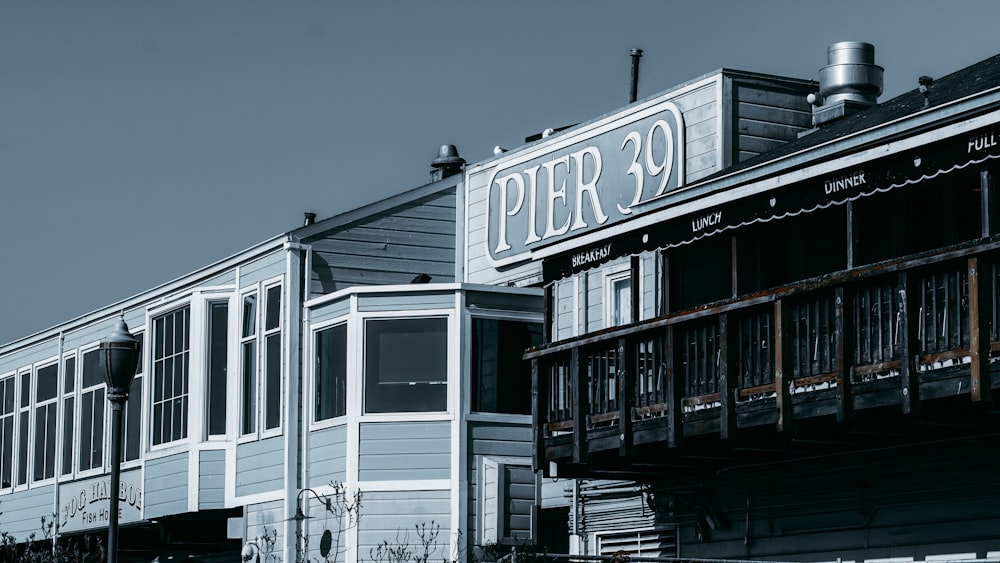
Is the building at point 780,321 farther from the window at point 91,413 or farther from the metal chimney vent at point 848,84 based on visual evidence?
the window at point 91,413

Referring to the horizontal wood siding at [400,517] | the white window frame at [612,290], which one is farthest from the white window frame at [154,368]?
the white window frame at [612,290]

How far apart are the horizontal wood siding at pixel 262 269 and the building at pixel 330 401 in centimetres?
3

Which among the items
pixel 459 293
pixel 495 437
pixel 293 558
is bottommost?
pixel 293 558

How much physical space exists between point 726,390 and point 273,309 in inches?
376

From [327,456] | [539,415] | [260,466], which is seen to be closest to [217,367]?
[260,466]

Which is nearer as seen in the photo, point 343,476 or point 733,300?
point 733,300

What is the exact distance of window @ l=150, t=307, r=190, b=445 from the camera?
86.4ft

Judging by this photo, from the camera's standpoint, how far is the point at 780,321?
16281mm

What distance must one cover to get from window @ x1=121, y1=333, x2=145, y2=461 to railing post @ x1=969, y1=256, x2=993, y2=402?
640 inches

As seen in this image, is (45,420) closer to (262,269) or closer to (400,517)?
(262,269)

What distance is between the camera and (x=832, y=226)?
730 inches

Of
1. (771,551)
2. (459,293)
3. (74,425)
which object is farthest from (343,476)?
(74,425)

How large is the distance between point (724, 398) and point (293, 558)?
28.9 ft

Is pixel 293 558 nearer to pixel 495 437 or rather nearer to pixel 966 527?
pixel 495 437
